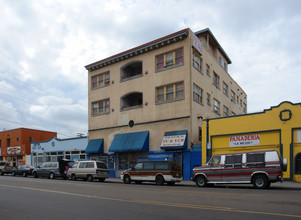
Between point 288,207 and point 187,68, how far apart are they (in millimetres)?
18345

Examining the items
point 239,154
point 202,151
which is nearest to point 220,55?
point 202,151

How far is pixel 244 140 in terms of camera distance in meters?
22.6

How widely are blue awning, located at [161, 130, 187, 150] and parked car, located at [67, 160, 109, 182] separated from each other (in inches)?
214

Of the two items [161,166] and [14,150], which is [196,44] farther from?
[14,150]

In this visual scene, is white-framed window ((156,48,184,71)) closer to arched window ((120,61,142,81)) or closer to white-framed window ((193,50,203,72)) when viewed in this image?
white-framed window ((193,50,203,72))

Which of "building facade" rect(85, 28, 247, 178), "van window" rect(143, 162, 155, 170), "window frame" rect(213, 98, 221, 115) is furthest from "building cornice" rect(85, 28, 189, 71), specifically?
"van window" rect(143, 162, 155, 170)

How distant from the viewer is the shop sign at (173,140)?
967 inches

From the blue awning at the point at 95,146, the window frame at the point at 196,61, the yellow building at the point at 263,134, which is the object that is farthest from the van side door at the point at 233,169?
the blue awning at the point at 95,146

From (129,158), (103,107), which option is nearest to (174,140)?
(129,158)

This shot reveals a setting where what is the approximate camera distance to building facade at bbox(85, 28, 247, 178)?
25.8 meters

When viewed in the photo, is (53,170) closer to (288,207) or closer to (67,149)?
(67,149)

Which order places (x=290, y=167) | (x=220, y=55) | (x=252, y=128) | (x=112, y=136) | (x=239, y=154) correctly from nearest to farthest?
(x=239, y=154) < (x=290, y=167) < (x=252, y=128) < (x=112, y=136) < (x=220, y=55)

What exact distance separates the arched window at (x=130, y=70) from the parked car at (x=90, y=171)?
1006 cm

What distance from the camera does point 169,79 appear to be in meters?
27.1
